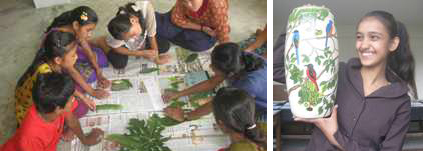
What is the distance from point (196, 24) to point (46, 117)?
0.52m

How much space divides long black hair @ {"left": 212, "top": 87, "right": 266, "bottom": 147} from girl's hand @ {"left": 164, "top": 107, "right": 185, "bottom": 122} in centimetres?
9

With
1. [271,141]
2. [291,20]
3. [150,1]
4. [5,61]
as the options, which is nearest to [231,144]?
[271,141]

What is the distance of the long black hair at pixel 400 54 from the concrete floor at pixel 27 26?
1.22 feet

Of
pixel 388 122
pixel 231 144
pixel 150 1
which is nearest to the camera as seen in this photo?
pixel 388 122

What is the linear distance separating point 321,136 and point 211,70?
37cm

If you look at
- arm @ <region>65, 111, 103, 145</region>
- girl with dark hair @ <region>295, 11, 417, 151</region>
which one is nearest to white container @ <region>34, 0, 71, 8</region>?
arm @ <region>65, 111, 103, 145</region>

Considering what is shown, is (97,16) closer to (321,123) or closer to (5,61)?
(5,61)

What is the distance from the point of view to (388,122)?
1.14 meters

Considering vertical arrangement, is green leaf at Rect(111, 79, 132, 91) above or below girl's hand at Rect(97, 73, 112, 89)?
below

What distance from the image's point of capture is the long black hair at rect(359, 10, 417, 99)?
3.80ft

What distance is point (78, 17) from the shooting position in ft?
4.31

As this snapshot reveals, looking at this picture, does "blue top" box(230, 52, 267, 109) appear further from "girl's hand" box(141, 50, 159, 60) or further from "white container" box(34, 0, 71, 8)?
"white container" box(34, 0, 71, 8)

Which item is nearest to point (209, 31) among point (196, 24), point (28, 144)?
point (196, 24)

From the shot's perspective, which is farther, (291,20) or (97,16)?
(97,16)
